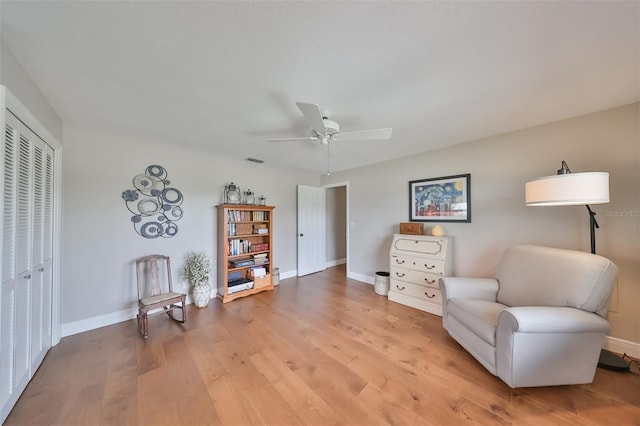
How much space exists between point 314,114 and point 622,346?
3498 millimetres

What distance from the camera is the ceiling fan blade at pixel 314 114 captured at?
61.1 inches

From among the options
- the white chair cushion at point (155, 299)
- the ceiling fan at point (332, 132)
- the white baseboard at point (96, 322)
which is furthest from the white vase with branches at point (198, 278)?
the ceiling fan at point (332, 132)

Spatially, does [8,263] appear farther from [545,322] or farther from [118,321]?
[545,322]

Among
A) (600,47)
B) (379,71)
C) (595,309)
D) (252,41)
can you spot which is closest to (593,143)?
(600,47)

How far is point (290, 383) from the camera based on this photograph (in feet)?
5.49

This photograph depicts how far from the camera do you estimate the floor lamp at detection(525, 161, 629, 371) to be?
1.65 metres

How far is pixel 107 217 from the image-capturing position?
2594 mm

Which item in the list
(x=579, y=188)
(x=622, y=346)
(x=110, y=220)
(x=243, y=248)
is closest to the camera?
(x=579, y=188)

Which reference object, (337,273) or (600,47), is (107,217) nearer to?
(337,273)

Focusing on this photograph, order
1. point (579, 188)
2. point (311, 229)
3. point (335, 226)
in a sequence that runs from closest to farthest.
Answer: point (579, 188) < point (311, 229) < point (335, 226)

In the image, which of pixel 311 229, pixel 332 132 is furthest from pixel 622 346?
pixel 311 229

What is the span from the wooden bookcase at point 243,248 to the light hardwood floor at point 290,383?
88 centimetres

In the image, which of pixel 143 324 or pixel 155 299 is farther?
pixel 155 299

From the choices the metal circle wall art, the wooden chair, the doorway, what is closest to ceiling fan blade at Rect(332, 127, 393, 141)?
the metal circle wall art
